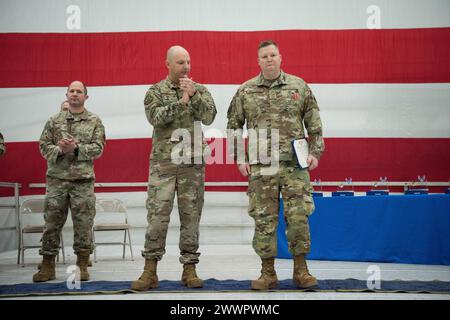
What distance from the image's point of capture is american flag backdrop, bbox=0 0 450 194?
21.1 feet

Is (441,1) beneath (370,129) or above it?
above

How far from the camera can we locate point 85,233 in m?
4.06

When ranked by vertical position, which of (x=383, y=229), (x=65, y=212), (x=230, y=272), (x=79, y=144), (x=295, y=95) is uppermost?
(x=295, y=95)

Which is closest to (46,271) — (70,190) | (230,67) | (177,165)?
(70,190)

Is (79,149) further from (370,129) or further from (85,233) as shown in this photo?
(370,129)

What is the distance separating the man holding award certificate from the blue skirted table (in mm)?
1560

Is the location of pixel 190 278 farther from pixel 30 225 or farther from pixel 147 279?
pixel 30 225

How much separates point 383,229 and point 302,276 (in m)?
1.68

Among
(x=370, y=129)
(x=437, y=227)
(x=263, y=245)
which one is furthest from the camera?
(x=370, y=129)

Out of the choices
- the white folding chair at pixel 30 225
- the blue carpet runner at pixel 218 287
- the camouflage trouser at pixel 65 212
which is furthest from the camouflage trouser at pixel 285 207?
the white folding chair at pixel 30 225

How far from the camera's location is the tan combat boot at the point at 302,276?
3.36 metres

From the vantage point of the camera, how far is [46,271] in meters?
3.96
